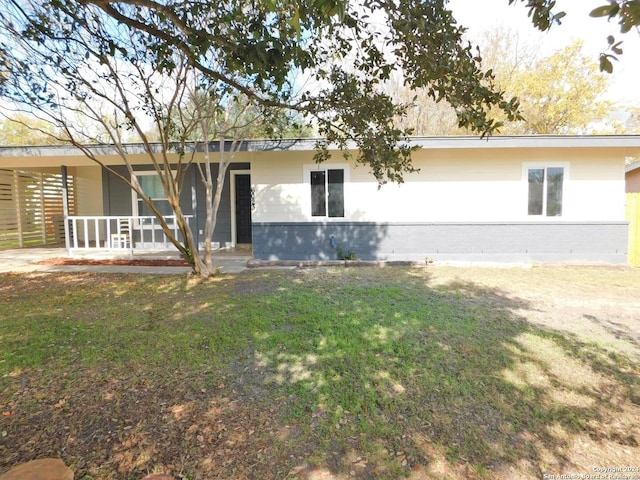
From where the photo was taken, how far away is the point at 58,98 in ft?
19.0

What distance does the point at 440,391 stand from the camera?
9.25ft

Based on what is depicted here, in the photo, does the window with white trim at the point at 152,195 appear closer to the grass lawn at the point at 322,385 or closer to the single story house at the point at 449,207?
the single story house at the point at 449,207

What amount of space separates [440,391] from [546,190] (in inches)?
313

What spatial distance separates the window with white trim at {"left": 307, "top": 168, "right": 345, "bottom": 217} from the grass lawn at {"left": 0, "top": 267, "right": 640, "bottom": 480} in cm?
399

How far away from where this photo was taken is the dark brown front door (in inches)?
427

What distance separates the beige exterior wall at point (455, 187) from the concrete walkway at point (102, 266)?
136 cm

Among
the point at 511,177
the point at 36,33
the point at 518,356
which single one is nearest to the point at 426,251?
the point at 511,177

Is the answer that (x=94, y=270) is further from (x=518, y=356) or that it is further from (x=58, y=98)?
(x=518, y=356)

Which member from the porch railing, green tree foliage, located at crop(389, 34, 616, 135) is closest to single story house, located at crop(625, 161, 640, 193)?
green tree foliage, located at crop(389, 34, 616, 135)

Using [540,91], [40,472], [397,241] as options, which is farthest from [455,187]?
[540,91]

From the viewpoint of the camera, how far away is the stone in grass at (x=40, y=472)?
5.79ft

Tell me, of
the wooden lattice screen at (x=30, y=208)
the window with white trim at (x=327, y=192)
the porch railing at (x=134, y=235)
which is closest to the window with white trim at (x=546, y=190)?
the window with white trim at (x=327, y=192)

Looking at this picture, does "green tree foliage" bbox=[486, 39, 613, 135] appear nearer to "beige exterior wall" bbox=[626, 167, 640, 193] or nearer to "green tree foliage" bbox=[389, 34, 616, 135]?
"green tree foliage" bbox=[389, 34, 616, 135]

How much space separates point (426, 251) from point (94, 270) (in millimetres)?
7559
